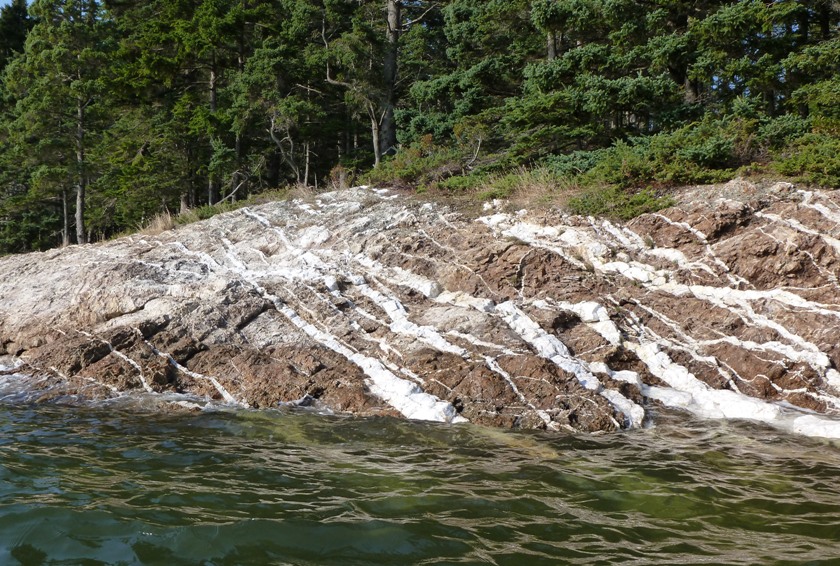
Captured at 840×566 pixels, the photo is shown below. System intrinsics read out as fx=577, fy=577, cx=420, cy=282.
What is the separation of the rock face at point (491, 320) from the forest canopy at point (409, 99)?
1739 millimetres

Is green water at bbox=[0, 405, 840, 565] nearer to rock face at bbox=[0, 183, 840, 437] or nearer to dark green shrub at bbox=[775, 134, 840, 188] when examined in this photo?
rock face at bbox=[0, 183, 840, 437]

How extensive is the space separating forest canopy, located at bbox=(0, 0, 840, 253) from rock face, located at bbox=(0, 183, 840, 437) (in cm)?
174

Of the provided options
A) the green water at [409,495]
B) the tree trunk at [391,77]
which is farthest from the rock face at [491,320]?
the tree trunk at [391,77]

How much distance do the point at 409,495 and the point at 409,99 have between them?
22.4 metres

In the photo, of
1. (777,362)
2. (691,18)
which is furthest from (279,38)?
(777,362)

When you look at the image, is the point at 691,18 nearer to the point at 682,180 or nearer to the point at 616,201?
the point at 682,180

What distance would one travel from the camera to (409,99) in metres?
24.8

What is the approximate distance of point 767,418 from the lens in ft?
22.5

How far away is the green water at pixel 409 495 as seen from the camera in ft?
11.8

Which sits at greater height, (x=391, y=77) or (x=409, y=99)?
(x=391, y=77)

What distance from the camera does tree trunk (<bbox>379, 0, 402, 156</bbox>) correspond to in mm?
22328

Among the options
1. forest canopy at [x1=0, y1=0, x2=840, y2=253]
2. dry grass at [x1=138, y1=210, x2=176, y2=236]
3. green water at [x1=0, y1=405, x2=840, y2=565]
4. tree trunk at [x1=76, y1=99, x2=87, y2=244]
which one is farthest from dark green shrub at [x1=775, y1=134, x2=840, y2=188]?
tree trunk at [x1=76, y1=99, x2=87, y2=244]

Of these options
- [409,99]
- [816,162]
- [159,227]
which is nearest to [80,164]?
[159,227]

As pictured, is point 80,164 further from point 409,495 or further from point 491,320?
point 409,495
